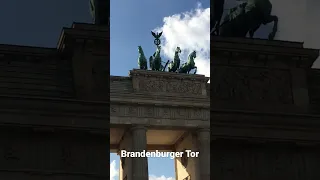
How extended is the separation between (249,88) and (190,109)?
1075 millimetres

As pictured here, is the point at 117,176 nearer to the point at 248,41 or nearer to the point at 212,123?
the point at 212,123

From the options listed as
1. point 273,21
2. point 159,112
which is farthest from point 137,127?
point 273,21

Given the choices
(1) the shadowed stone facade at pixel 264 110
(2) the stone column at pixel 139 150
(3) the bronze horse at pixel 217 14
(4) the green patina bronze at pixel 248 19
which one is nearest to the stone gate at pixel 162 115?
(2) the stone column at pixel 139 150

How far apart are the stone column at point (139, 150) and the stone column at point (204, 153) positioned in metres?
0.49

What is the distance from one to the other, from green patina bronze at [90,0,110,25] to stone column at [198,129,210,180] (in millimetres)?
1337

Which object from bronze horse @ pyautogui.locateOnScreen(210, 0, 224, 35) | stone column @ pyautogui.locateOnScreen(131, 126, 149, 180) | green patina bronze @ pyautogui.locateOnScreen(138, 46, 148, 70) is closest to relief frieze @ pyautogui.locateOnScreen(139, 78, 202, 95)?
green patina bronze @ pyautogui.locateOnScreen(138, 46, 148, 70)

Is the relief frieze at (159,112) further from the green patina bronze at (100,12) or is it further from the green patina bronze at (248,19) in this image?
the green patina bronze at (248,19)

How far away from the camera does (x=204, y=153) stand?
4.79 m

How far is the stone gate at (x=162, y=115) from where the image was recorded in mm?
4629

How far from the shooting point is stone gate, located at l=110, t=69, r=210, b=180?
463cm

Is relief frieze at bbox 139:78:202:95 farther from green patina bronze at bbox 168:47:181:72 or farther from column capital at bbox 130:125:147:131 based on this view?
column capital at bbox 130:125:147:131

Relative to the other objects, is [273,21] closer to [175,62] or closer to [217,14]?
[217,14]

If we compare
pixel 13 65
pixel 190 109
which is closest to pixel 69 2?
pixel 13 65

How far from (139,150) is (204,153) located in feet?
1.89
